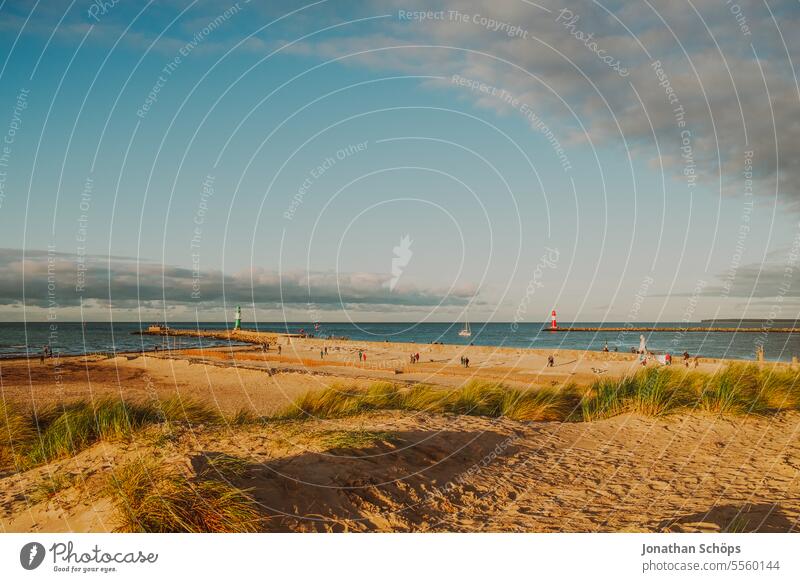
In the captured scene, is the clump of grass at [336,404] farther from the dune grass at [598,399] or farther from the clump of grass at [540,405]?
the clump of grass at [540,405]

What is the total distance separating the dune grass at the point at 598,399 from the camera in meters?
13.1

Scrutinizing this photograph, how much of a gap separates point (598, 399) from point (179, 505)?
11907 mm

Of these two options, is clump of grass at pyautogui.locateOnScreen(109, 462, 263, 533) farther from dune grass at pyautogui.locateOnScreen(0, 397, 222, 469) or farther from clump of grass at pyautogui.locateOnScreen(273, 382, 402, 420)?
clump of grass at pyautogui.locateOnScreen(273, 382, 402, 420)

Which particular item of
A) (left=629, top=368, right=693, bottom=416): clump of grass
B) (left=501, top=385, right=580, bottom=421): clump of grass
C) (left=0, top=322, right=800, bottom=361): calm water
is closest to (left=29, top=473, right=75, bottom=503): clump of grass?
(left=501, top=385, right=580, bottom=421): clump of grass

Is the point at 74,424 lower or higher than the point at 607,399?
higher

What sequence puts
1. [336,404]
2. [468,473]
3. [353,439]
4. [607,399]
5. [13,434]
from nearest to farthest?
[468,473] < [353,439] < [13,434] < [336,404] < [607,399]

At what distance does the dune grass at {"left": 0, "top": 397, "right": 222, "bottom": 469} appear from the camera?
8.65 meters

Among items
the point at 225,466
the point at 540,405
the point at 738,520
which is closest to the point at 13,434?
the point at 225,466

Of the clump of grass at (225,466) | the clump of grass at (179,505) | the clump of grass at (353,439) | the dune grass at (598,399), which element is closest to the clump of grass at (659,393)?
the dune grass at (598,399)

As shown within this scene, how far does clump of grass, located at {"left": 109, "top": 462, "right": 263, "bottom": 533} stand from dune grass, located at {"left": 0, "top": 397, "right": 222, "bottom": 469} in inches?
130

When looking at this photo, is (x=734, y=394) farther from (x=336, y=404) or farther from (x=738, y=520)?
(x=336, y=404)

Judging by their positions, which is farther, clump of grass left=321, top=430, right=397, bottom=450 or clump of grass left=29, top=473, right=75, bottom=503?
clump of grass left=321, top=430, right=397, bottom=450

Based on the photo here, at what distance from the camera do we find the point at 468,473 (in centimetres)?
834

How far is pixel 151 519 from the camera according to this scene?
5445mm
